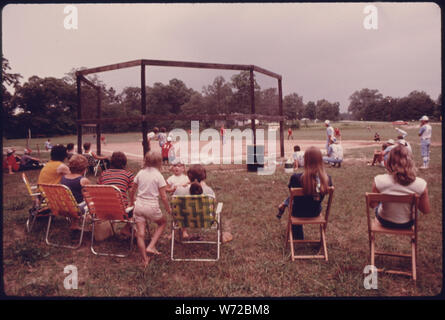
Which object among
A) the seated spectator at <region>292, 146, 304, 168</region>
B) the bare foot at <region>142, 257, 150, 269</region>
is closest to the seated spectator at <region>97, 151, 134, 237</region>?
the bare foot at <region>142, 257, 150, 269</region>

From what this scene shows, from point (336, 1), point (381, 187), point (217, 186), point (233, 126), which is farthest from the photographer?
point (233, 126)

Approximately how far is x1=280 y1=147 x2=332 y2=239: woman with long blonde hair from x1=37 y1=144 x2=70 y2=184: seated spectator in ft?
11.9

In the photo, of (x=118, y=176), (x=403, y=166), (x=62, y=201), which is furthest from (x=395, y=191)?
(x=62, y=201)

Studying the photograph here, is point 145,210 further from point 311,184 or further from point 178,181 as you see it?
point 311,184

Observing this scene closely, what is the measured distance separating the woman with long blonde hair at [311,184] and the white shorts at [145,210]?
1750 millimetres

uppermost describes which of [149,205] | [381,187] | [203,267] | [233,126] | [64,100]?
[64,100]

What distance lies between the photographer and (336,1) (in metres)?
2.68

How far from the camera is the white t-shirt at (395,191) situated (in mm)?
3037

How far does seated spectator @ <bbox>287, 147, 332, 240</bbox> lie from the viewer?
342 cm

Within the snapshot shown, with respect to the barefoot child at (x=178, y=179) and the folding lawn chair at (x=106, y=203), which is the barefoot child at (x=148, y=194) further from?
the barefoot child at (x=178, y=179)

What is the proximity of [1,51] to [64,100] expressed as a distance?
35.5ft

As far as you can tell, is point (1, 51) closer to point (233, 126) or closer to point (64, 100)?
point (233, 126)

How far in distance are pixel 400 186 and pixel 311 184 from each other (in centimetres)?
91

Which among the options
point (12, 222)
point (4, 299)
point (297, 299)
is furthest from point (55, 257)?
point (297, 299)
